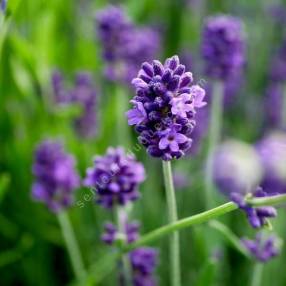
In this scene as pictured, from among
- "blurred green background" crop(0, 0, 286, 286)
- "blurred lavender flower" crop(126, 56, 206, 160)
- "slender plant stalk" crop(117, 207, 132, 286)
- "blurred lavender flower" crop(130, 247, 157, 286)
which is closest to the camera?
"blurred lavender flower" crop(126, 56, 206, 160)

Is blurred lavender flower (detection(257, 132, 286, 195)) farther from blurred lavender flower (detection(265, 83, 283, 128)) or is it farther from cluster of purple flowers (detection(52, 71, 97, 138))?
blurred lavender flower (detection(265, 83, 283, 128))

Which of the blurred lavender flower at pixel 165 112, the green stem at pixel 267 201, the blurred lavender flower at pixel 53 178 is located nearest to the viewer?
the green stem at pixel 267 201

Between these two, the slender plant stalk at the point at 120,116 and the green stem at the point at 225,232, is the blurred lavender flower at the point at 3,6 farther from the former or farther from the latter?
the slender plant stalk at the point at 120,116

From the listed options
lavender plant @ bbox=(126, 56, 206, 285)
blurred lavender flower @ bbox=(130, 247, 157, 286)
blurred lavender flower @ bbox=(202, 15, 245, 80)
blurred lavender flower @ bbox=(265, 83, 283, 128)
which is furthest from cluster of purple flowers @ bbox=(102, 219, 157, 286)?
blurred lavender flower @ bbox=(265, 83, 283, 128)

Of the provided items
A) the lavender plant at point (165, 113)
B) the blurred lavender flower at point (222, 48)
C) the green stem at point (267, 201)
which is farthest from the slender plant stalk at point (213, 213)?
the blurred lavender flower at point (222, 48)

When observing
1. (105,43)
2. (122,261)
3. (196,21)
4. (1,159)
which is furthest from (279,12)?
(122,261)

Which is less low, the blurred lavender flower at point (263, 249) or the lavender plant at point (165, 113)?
the lavender plant at point (165, 113)

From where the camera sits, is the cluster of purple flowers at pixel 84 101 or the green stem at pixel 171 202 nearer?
the green stem at pixel 171 202

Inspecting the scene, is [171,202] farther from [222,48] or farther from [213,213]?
[222,48]
